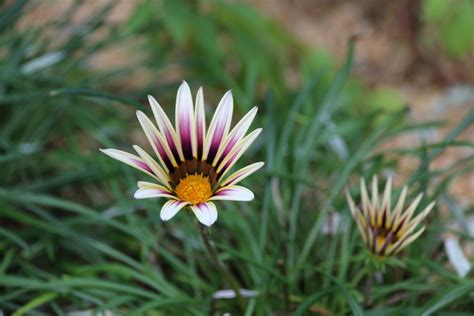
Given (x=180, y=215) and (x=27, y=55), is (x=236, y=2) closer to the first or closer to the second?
(x=27, y=55)

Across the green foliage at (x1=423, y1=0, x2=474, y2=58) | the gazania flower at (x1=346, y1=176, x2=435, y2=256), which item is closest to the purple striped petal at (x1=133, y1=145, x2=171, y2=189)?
the gazania flower at (x1=346, y1=176, x2=435, y2=256)

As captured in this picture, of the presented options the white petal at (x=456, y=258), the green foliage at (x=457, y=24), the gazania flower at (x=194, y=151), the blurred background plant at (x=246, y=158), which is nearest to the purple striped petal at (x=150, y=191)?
the gazania flower at (x=194, y=151)

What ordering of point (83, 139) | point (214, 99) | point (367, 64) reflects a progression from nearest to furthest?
point (83, 139) → point (214, 99) → point (367, 64)

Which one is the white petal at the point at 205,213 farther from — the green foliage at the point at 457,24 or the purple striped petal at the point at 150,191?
the green foliage at the point at 457,24

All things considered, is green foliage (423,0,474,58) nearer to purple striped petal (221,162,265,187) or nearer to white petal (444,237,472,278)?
white petal (444,237,472,278)

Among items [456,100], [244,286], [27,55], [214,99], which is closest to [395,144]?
[456,100]

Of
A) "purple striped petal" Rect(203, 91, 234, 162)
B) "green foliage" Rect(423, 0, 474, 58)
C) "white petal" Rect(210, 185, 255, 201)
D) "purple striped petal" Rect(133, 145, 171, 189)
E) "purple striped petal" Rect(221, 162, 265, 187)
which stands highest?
"green foliage" Rect(423, 0, 474, 58)
